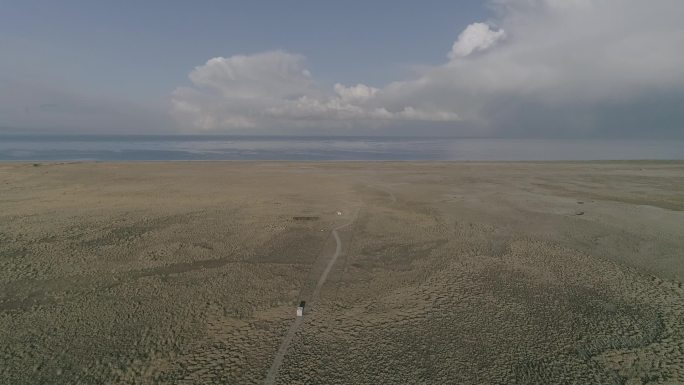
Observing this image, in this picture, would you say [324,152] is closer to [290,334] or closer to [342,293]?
[342,293]

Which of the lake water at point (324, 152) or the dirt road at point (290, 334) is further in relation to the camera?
the lake water at point (324, 152)

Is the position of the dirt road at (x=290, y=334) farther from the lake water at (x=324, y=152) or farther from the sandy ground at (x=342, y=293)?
the lake water at (x=324, y=152)

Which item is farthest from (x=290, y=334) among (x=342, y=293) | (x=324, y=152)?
(x=324, y=152)

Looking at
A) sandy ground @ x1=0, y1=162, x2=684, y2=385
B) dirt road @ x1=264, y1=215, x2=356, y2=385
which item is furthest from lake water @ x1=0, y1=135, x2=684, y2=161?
dirt road @ x1=264, y1=215, x2=356, y2=385

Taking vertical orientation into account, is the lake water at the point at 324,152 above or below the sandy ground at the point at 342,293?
above

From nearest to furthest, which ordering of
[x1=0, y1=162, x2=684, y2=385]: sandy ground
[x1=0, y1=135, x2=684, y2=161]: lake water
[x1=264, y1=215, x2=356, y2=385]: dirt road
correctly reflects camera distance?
[x1=264, y1=215, x2=356, y2=385]: dirt road
[x1=0, y1=162, x2=684, y2=385]: sandy ground
[x1=0, y1=135, x2=684, y2=161]: lake water

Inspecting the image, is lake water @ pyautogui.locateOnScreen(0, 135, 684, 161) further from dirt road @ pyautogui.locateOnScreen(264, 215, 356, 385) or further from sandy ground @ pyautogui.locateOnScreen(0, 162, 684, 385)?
dirt road @ pyautogui.locateOnScreen(264, 215, 356, 385)

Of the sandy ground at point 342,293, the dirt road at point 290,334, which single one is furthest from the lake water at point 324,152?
the dirt road at point 290,334

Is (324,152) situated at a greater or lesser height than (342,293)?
greater
